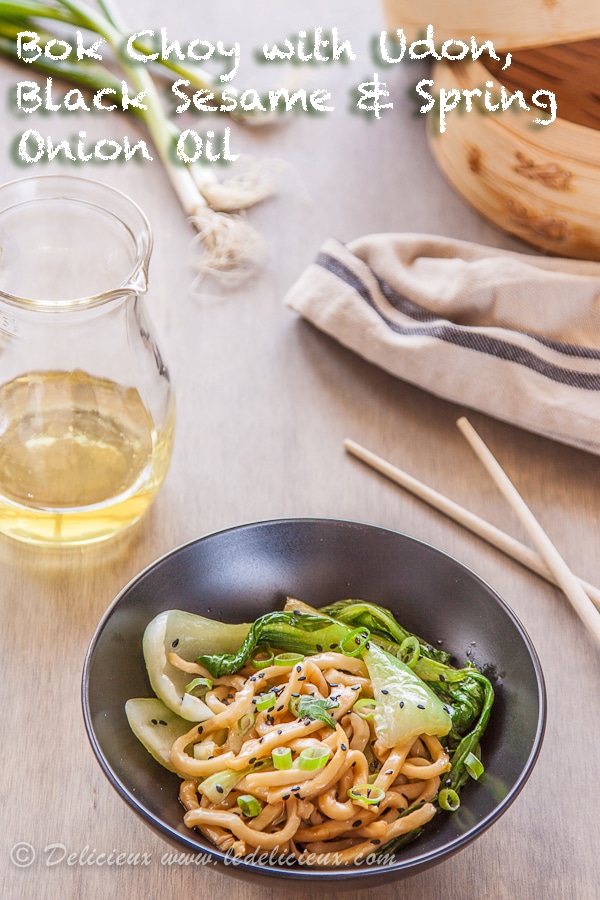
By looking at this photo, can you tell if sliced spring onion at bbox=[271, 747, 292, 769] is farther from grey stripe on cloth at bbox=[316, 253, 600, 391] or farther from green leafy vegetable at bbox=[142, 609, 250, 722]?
grey stripe on cloth at bbox=[316, 253, 600, 391]

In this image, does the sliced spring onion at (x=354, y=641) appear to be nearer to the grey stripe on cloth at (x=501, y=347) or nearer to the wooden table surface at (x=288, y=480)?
the wooden table surface at (x=288, y=480)

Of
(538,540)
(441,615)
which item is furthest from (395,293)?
(441,615)

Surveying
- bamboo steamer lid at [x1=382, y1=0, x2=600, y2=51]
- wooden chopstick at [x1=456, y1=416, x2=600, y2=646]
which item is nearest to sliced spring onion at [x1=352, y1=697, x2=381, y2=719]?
wooden chopstick at [x1=456, y1=416, x2=600, y2=646]

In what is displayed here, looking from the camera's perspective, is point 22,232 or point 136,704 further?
point 22,232

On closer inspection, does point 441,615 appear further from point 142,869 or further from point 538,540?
point 142,869

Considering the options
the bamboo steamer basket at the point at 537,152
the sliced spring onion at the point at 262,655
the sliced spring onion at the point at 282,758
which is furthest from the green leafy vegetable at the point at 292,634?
the bamboo steamer basket at the point at 537,152

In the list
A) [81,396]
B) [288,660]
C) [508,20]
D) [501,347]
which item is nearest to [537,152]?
[508,20]

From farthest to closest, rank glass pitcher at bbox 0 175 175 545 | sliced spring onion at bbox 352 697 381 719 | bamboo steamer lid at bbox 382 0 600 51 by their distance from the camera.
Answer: bamboo steamer lid at bbox 382 0 600 51, glass pitcher at bbox 0 175 175 545, sliced spring onion at bbox 352 697 381 719
